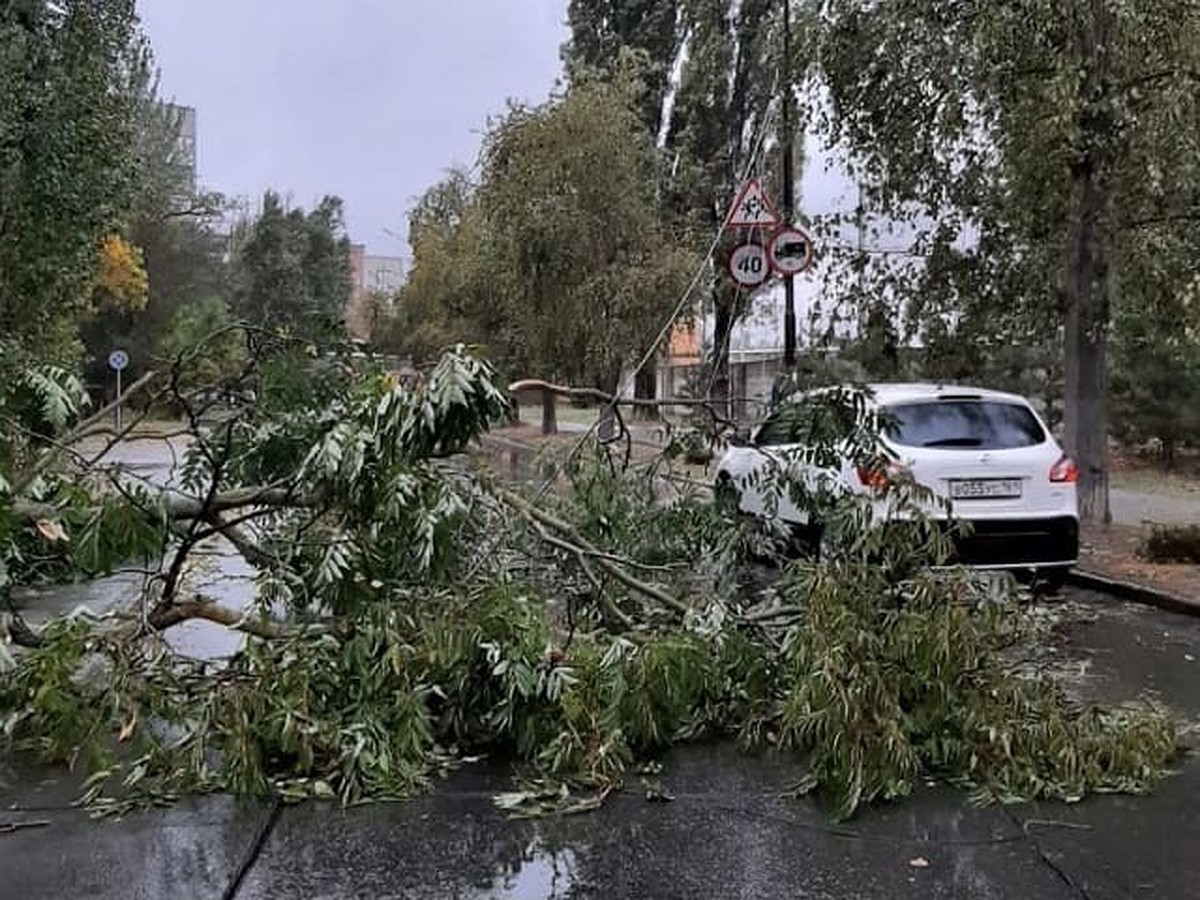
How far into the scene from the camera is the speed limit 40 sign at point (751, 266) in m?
13.0

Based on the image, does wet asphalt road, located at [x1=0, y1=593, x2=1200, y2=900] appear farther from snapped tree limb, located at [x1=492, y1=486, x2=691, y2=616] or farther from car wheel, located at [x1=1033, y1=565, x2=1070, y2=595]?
car wheel, located at [x1=1033, y1=565, x2=1070, y2=595]

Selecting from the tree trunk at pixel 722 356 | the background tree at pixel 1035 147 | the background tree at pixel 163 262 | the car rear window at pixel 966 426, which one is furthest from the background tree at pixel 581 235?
the background tree at pixel 163 262

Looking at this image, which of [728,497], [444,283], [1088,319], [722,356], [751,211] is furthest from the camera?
[444,283]

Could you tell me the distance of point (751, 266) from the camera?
13.0 meters

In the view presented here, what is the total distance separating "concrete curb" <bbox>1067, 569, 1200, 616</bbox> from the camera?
29.4ft

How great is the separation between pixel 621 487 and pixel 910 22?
238 inches

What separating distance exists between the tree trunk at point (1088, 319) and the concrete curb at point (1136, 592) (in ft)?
7.68

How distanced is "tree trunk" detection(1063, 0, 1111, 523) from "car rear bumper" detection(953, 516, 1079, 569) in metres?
2.99

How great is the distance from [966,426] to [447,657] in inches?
206

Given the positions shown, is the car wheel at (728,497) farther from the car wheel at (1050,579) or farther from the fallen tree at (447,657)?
the car wheel at (1050,579)

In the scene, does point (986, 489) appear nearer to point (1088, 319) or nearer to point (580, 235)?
point (1088, 319)

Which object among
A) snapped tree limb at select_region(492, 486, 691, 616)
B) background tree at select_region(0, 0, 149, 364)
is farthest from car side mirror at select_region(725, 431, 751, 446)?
background tree at select_region(0, 0, 149, 364)

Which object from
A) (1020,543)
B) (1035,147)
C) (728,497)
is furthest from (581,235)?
(728,497)

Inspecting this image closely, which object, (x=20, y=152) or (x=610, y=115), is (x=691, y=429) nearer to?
(x=20, y=152)
